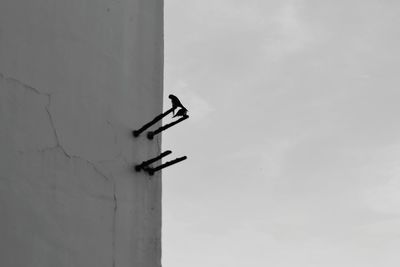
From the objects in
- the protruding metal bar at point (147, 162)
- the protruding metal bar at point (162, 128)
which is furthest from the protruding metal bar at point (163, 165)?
the protruding metal bar at point (162, 128)

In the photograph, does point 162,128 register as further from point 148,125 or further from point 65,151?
point 65,151

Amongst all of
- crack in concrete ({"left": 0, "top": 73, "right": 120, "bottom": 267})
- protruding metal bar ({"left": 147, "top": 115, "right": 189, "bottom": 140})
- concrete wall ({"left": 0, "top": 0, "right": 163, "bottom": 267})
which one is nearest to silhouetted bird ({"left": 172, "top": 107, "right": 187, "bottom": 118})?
protruding metal bar ({"left": 147, "top": 115, "right": 189, "bottom": 140})

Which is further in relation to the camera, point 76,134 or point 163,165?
point 163,165

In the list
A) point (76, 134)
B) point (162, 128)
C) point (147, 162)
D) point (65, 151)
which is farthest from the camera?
point (162, 128)

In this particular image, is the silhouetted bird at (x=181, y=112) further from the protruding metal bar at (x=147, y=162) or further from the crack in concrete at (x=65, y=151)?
the crack in concrete at (x=65, y=151)

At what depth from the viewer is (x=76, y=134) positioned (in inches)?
149

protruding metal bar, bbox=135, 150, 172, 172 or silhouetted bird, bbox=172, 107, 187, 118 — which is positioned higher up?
silhouetted bird, bbox=172, 107, 187, 118

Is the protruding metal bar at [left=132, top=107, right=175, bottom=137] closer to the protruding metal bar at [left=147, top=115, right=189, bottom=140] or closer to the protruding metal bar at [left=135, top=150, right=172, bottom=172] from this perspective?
the protruding metal bar at [left=147, top=115, right=189, bottom=140]

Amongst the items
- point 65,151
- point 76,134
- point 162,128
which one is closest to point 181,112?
point 162,128

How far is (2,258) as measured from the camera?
3150 mm

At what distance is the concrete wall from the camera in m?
3.37

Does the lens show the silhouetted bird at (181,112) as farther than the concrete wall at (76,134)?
Yes

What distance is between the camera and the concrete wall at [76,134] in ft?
11.0

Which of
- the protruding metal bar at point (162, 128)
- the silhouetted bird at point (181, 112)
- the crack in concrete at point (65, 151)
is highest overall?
the silhouetted bird at point (181, 112)
